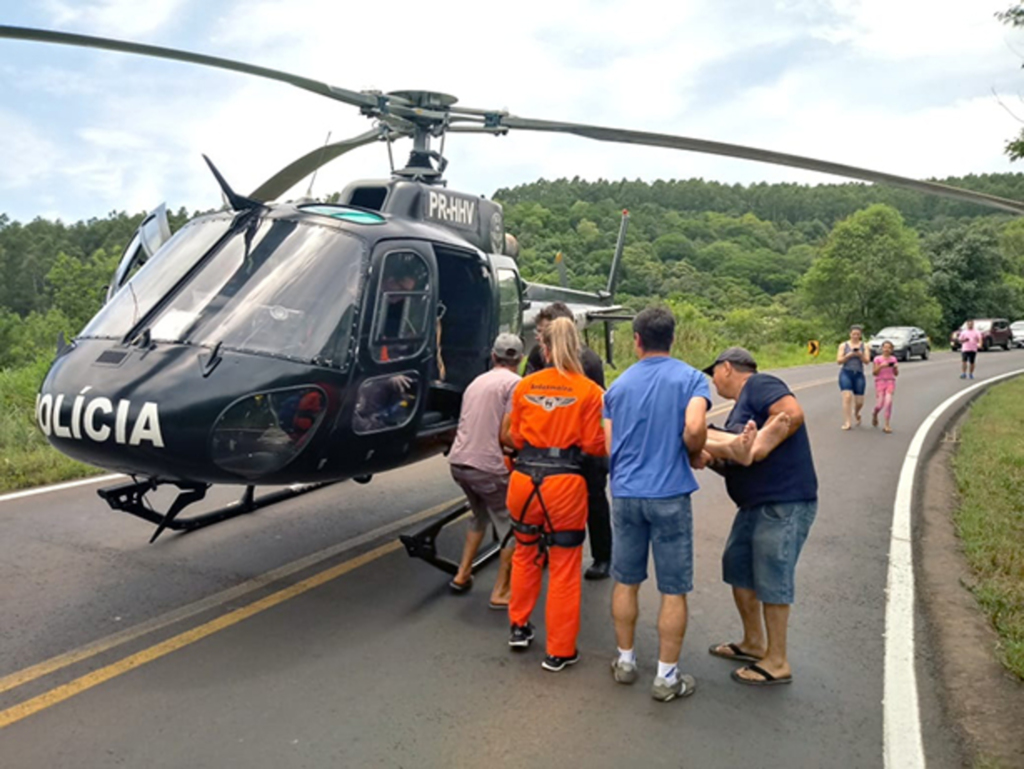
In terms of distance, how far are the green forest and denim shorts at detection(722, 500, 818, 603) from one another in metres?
6.79

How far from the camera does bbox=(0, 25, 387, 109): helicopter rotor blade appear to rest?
4758 mm

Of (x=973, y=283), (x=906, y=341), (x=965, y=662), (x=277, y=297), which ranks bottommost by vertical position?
→ (x=965, y=662)

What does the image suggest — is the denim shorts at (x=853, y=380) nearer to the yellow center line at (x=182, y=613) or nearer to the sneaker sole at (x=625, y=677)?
the yellow center line at (x=182, y=613)

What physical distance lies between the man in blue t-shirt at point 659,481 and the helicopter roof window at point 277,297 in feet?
6.22

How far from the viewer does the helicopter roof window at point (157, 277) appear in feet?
16.5

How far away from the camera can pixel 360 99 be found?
7.08m

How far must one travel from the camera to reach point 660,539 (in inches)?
158

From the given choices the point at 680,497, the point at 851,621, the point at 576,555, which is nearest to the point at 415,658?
the point at 576,555

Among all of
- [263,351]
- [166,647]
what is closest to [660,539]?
[263,351]

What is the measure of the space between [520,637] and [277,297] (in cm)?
244

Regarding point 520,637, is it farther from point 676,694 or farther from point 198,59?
point 198,59

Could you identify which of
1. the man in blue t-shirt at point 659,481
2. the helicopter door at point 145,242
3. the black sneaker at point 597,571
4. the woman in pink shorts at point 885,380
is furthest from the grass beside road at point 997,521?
the helicopter door at point 145,242

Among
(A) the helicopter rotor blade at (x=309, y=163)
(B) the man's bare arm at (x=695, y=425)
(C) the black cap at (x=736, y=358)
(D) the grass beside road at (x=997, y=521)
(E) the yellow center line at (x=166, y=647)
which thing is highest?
(A) the helicopter rotor blade at (x=309, y=163)

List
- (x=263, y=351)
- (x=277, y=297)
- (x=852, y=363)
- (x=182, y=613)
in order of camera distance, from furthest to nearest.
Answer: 1. (x=852, y=363)
2. (x=277, y=297)
3. (x=182, y=613)
4. (x=263, y=351)
